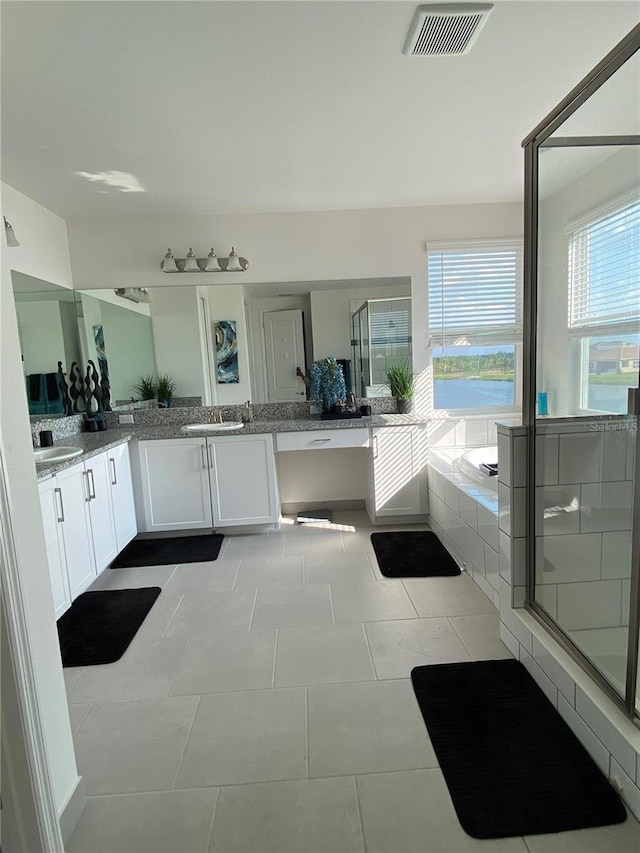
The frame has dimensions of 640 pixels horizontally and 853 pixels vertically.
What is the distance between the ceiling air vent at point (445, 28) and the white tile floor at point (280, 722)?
8.43 feet

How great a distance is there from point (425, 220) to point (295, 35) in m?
2.31

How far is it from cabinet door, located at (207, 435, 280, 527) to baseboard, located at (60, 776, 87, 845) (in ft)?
7.38

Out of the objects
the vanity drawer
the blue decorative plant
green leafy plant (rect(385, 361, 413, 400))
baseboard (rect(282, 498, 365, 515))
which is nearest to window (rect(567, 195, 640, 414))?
green leafy plant (rect(385, 361, 413, 400))

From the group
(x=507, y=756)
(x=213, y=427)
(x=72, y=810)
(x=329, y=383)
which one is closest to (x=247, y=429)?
(x=213, y=427)

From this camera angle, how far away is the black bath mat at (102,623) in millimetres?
2246

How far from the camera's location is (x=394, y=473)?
12.2 ft

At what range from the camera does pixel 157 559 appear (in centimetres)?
334

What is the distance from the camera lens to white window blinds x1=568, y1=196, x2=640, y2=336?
248 cm

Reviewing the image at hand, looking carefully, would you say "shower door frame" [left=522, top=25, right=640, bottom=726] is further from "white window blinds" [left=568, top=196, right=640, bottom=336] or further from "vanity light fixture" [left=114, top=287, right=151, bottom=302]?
"vanity light fixture" [left=114, top=287, right=151, bottom=302]

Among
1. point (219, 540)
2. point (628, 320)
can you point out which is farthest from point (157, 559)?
point (628, 320)

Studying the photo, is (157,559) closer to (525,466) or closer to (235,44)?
(525,466)

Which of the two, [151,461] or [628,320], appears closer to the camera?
[628,320]

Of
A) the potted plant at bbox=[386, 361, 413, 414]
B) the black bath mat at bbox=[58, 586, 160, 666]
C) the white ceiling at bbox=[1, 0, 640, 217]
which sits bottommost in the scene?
the black bath mat at bbox=[58, 586, 160, 666]

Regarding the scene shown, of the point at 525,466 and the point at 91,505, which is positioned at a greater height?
the point at 525,466
